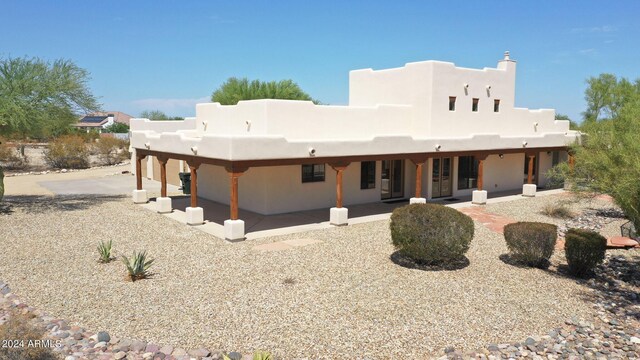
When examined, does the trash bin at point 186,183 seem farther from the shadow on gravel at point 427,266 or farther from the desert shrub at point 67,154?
the desert shrub at point 67,154

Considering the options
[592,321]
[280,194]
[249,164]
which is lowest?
[592,321]

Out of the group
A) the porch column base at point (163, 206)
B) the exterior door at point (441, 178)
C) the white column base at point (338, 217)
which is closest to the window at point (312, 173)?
the white column base at point (338, 217)

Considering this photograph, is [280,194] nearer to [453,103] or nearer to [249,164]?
[249,164]

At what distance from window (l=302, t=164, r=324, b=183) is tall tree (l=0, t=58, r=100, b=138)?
10.0 metres

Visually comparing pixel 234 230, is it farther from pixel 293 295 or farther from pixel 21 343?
pixel 21 343

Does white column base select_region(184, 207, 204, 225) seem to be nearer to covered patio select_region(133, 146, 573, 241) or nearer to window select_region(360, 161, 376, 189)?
covered patio select_region(133, 146, 573, 241)

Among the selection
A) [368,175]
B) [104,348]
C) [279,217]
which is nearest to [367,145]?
[368,175]

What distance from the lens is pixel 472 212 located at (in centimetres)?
1877

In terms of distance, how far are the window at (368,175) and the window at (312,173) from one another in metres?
1.99

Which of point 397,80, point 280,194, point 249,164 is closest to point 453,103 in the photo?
point 397,80

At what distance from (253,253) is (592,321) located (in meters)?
7.84

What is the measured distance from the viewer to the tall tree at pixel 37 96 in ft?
59.6

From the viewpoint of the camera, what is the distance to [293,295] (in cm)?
960

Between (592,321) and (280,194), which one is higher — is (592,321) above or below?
below
